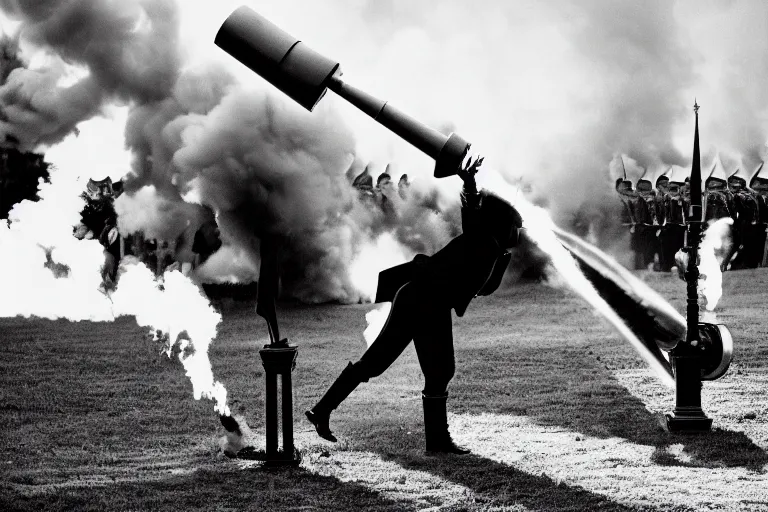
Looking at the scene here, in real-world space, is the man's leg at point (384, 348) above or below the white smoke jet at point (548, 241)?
below

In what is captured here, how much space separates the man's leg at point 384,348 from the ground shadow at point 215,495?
97 cm

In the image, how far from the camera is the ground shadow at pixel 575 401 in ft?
25.6

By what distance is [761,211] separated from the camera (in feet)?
73.2

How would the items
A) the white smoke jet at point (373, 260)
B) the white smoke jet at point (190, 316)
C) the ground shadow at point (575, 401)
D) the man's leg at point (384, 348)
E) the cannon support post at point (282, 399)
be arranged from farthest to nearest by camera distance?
1. the white smoke jet at point (373, 260)
2. the ground shadow at point (575, 401)
3. the man's leg at point (384, 348)
4. the white smoke jet at point (190, 316)
5. the cannon support post at point (282, 399)

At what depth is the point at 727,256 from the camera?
72.9ft

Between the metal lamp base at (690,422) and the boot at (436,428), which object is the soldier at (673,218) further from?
the boot at (436,428)

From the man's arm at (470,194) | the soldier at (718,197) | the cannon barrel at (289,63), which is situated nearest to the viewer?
the cannon barrel at (289,63)

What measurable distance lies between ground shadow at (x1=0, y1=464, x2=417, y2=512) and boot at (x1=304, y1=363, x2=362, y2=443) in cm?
83

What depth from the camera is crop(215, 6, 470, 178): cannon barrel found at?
23.3 ft

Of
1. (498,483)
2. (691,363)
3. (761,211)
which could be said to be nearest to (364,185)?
(761,211)

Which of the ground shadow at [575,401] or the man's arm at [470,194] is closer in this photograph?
the man's arm at [470,194]

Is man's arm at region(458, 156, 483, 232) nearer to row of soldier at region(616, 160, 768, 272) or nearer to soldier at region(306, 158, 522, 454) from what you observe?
soldier at region(306, 158, 522, 454)

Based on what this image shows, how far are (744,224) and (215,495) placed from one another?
62.6 feet

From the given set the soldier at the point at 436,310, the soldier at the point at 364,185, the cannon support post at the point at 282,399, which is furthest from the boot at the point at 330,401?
the soldier at the point at 364,185
